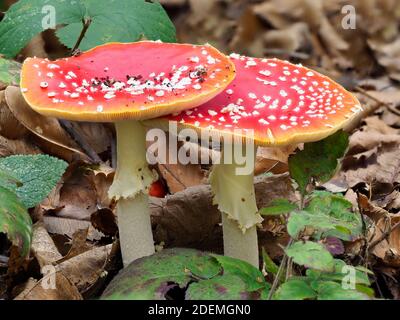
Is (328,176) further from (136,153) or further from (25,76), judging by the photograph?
(25,76)

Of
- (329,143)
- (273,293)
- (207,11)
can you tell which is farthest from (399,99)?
(273,293)

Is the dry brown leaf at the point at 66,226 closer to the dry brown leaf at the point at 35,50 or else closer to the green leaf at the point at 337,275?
the green leaf at the point at 337,275

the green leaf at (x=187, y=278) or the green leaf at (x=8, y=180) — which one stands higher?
the green leaf at (x=8, y=180)

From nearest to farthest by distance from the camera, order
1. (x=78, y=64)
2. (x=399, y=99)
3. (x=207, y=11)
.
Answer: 1. (x=78, y=64)
2. (x=399, y=99)
3. (x=207, y=11)

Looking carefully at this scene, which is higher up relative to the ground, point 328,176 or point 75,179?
point 328,176

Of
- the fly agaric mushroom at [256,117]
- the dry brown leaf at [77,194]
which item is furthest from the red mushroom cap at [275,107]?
the dry brown leaf at [77,194]

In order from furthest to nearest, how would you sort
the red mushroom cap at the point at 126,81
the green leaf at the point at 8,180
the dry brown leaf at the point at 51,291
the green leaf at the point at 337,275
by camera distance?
the dry brown leaf at the point at 51,291 < the green leaf at the point at 8,180 < the red mushroom cap at the point at 126,81 < the green leaf at the point at 337,275
